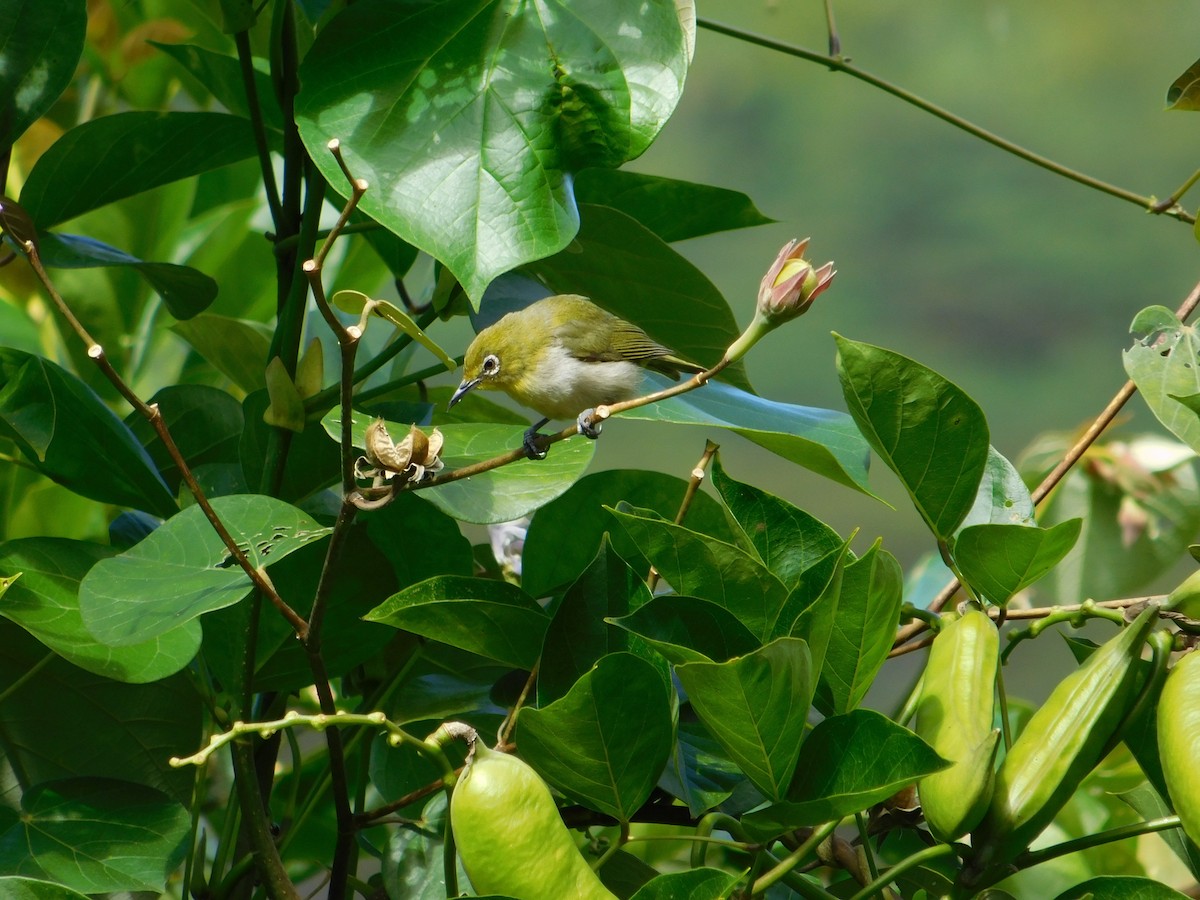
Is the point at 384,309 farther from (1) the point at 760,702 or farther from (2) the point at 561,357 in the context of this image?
(2) the point at 561,357

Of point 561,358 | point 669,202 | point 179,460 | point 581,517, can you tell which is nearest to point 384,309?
point 179,460

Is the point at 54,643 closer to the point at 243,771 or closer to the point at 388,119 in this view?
the point at 243,771

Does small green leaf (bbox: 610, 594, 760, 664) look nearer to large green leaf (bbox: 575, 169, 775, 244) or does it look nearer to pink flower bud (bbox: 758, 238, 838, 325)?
pink flower bud (bbox: 758, 238, 838, 325)

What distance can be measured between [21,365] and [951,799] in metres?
0.39

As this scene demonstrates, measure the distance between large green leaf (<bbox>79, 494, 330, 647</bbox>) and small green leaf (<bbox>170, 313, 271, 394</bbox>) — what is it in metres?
0.23

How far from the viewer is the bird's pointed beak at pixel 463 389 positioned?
2.01 feet


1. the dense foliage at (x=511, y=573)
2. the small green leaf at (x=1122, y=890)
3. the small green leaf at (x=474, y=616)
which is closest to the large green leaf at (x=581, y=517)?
the dense foliage at (x=511, y=573)

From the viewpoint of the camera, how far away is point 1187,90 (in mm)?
557

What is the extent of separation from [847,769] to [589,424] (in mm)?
147

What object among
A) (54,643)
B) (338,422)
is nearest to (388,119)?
(338,422)

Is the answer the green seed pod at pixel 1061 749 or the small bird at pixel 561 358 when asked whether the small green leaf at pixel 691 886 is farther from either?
the small bird at pixel 561 358

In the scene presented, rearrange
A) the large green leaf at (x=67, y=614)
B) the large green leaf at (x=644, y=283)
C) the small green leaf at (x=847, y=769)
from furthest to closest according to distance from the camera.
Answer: the large green leaf at (x=644, y=283), the large green leaf at (x=67, y=614), the small green leaf at (x=847, y=769)

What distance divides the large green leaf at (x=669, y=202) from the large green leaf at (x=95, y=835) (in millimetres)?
353

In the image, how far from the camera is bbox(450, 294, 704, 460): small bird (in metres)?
0.71
